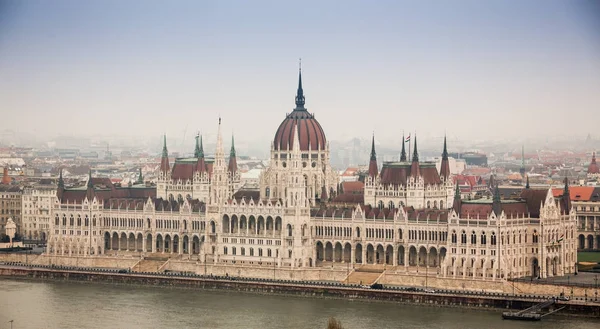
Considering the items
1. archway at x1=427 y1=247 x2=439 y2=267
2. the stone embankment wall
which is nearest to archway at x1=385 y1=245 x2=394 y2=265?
archway at x1=427 y1=247 x2=439 y2=267

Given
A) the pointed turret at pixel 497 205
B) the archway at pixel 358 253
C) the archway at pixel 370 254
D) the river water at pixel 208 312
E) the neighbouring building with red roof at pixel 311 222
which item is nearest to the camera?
the river water at pixel 208 312

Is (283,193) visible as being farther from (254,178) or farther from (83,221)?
(254,178)

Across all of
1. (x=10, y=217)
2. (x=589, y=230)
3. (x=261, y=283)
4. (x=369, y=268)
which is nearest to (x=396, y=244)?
(x=369, y=268)

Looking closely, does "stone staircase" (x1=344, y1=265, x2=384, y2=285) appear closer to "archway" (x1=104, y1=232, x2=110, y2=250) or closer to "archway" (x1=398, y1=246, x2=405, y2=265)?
"archway" (x1=398, y1=246, x2=405, y2=265)

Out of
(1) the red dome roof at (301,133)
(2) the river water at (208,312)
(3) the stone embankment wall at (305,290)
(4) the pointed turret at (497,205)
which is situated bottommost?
(2) the river water at (208,312)

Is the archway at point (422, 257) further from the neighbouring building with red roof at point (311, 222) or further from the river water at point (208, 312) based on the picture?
the river water at point (208, 312)

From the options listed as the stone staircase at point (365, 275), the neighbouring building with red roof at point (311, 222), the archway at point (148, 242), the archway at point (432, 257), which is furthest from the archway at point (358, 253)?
the archway at point (148, 242)
